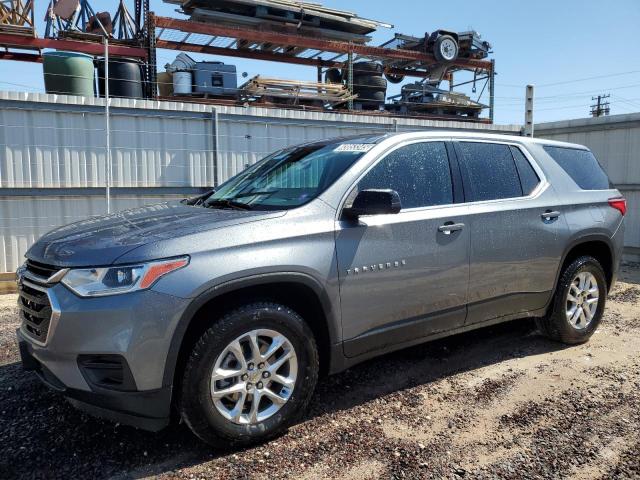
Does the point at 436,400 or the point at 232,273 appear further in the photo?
the point at 436,400

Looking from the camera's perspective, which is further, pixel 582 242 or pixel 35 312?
pixel 582 242

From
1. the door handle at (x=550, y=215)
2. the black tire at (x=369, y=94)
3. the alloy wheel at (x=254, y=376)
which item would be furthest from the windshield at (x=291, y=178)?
the black tire at (x=369, y=94)

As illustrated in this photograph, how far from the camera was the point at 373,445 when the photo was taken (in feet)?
9.28

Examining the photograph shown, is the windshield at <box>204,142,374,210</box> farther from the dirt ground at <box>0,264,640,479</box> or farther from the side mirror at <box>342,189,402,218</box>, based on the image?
the dirt ground at <box>0,264,640,479</box>

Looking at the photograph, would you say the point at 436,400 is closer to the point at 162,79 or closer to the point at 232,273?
the point at 232,273

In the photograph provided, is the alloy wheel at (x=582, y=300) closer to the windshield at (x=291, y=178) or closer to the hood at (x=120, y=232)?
the windshield at (x=291, y=178)

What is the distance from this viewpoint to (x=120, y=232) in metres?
2.71

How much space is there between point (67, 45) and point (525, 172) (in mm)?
11614

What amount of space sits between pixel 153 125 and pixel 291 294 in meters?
5.82

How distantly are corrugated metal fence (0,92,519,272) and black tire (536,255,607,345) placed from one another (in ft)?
18.3

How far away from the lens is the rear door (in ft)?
11.9

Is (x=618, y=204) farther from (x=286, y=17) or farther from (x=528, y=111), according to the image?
(x=286, y=17)

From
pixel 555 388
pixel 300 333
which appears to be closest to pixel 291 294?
pixel 300 333

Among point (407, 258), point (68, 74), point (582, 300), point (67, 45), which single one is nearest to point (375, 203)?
point (407, 258)
